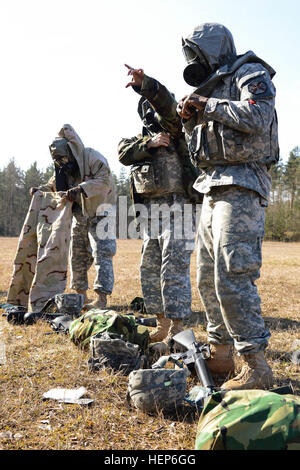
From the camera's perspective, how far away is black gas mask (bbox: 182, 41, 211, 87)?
3.09 metres

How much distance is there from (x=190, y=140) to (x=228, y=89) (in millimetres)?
456

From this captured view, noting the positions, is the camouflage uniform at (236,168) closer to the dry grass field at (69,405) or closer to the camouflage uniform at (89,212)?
the dry grass field at (69,405)

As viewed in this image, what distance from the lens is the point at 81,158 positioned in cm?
596

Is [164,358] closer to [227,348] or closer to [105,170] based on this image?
[227,348]

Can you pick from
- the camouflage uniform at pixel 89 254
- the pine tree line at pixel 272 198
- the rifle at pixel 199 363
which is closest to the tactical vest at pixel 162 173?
the rifle at pixel 199 363

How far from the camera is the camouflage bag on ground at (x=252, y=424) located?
1702mm

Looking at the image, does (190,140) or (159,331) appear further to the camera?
(159,331)

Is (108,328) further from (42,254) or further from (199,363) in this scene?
(42,254)

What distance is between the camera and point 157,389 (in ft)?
8.39

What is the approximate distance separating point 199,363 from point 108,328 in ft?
3.50

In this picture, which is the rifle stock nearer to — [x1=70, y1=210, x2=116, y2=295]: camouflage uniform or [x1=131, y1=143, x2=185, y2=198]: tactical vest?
[x1=131, y1=143, x2=185, y2=198]: tactical vest

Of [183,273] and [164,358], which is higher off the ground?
[183,273]

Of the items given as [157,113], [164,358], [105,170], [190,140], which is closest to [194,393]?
[164,358]

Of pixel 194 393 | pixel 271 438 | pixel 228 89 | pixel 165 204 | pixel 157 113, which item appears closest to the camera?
pixel 271 438
